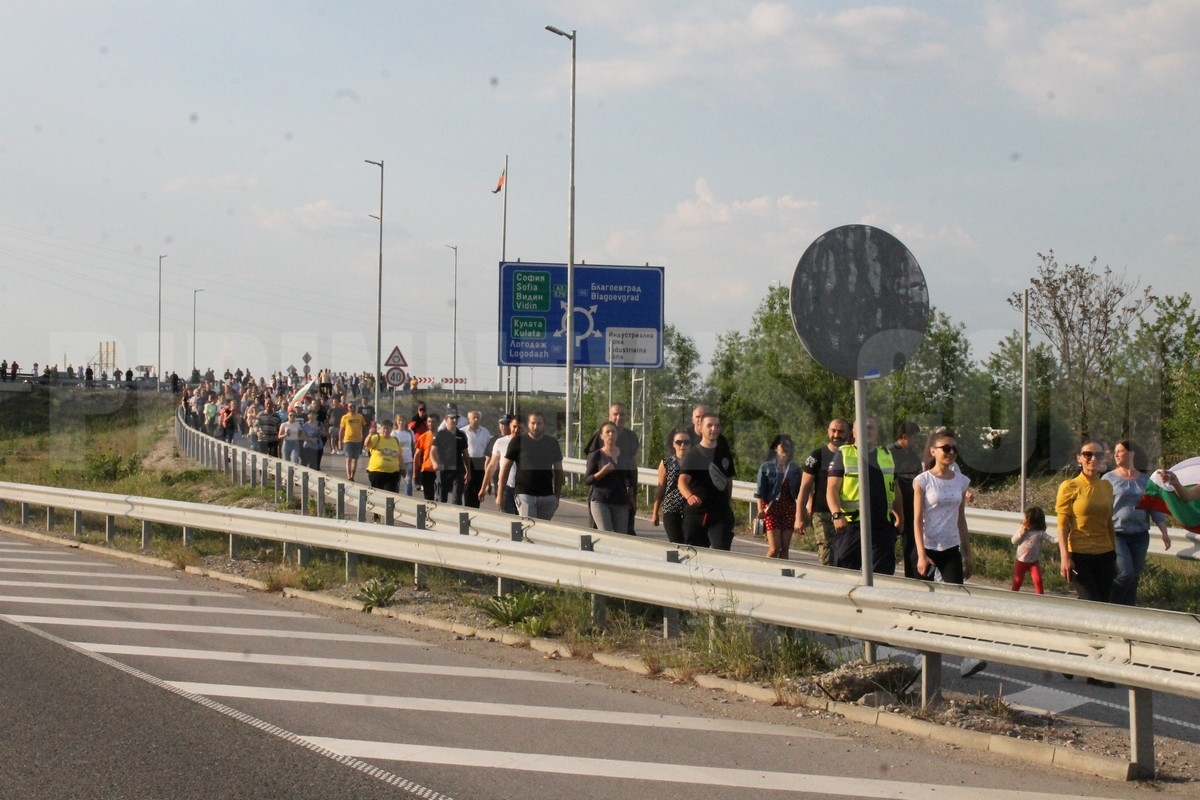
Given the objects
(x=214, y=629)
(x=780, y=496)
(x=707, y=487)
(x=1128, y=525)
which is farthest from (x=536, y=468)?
(x=1128, y=525)

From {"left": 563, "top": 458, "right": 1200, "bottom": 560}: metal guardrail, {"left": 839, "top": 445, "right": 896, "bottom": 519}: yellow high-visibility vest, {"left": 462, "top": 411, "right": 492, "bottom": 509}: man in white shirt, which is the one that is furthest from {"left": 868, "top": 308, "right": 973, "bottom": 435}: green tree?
{"left": 839, "top": 445, "right": 896, "bottom": 519}: yellow high-visibility vest

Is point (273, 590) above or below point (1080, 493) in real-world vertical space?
below

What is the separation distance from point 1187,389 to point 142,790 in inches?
1477

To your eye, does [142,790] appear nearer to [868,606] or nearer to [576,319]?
[868,606]

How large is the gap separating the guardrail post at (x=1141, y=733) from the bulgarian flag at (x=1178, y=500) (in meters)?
4.53

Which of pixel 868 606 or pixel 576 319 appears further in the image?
pixel 576 319

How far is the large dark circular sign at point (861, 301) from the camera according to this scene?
7.69 meters

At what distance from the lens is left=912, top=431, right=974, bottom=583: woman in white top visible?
10.1 m

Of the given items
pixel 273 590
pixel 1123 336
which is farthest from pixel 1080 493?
pixel 1123 336

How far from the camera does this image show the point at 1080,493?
32.3 ft

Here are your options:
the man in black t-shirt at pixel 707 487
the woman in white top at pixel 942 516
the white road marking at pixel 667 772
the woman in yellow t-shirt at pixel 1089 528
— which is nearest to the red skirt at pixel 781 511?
the man in black t-shirt at pixel 707 487

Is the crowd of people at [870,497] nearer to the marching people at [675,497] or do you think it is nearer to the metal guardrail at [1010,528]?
the marching people at [675,497]

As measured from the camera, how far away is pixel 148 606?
487 inches

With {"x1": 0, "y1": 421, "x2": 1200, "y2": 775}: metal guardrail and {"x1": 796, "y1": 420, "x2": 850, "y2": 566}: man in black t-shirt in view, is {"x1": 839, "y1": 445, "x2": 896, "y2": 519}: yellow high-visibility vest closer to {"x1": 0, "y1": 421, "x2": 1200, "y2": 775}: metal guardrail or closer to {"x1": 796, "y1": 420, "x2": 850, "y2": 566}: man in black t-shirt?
{"x1": 796, "y1": 420, "x2": 850, "y2": 566}: man in black t-shirt
